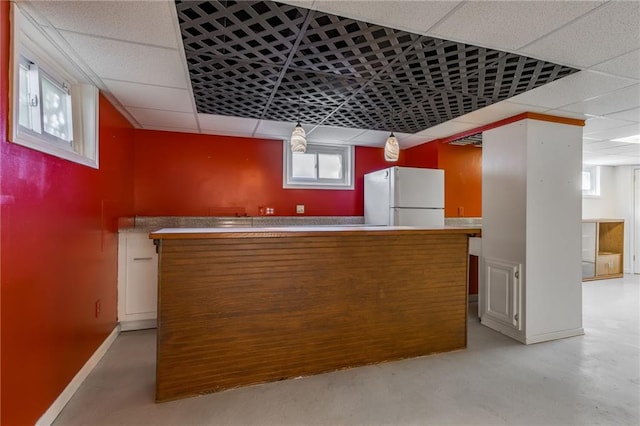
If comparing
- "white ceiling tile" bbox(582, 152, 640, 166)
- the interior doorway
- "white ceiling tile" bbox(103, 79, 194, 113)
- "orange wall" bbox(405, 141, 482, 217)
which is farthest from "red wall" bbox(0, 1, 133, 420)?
the interior doorway

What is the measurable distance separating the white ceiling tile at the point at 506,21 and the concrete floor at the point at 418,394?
7.45 ft

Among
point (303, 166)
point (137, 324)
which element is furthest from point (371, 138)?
point (137, 324)

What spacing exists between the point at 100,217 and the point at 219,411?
74.4 inches

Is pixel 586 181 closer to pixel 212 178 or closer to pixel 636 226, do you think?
pixel 636 226

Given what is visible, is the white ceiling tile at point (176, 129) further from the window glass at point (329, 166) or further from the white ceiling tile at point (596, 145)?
the white ceiling tile at point (596, 145)

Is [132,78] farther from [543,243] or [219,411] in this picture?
[543,243]

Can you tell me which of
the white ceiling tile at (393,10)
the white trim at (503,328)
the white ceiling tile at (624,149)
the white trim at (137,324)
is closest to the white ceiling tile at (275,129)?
the white ceiling tile at (393,10)

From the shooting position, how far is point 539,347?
2918mm

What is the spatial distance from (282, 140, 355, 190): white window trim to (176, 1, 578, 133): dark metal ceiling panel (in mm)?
1163

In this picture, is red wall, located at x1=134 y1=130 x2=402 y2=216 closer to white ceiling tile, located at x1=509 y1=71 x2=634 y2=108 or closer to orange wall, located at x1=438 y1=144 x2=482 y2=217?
orange wall, located at x1=438 y1=144 x2=482 y2=217

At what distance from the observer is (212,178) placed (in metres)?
4.09

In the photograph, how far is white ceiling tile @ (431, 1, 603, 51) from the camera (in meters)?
1.52

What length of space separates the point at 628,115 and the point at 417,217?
90.9 inches

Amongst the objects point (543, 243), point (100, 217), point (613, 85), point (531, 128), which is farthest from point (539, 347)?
Answer: point (100, 217)
